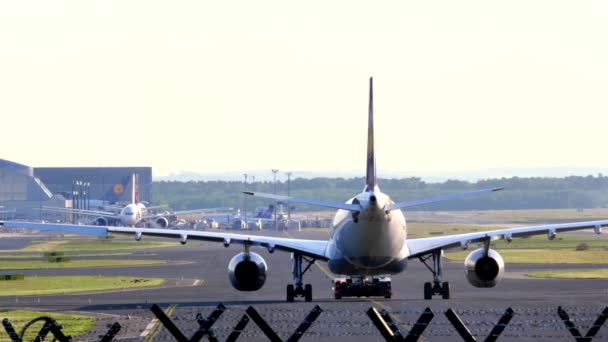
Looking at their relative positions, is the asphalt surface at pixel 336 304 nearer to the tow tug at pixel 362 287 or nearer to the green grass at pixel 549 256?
the tow tug at pixel 362 287

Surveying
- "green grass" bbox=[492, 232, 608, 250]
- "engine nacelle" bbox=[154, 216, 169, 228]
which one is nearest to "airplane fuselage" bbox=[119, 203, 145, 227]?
"engine nacelle" bbox=[154, 216, 169, 228]

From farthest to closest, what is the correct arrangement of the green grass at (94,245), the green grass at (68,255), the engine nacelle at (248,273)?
the green grass at (94,245)
the green grass at (68,255)
the engine nacelle at (248,273)

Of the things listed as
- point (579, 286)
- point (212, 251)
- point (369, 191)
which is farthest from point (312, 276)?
point (212, 251)

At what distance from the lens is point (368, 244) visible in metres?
50.8

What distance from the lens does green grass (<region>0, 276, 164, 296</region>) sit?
223 feet

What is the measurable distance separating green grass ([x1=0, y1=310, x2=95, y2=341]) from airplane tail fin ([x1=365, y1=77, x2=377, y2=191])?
12.6 m

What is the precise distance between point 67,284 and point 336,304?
24.0 metres

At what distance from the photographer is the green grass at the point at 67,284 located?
6788 centimetres

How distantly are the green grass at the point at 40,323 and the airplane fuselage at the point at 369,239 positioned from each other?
10.5 m

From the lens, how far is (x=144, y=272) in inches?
3440

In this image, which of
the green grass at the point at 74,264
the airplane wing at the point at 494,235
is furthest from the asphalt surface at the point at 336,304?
the green grass at the point at 74,264

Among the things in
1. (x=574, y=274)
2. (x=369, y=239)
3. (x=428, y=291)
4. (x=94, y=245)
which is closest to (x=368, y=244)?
(x=369, y=239)

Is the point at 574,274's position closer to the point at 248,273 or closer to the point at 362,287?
the point at 362,287

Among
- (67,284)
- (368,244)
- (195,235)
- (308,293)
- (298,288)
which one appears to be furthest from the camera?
(67,284)
